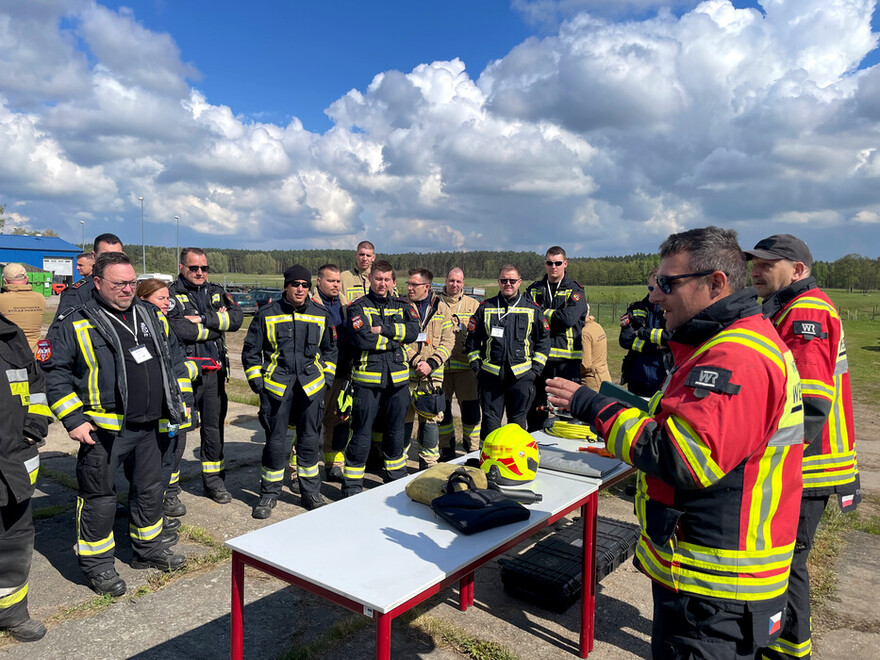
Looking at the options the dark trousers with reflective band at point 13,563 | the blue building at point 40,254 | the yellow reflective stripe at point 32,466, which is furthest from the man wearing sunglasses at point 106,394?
the blue building at point 40,254

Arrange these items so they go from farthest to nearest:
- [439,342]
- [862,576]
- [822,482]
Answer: [439,342]
[862,576]
[822,482]

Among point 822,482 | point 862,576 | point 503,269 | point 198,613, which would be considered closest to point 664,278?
point 822,482

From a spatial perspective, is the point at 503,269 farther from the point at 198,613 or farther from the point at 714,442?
the point at 714,442

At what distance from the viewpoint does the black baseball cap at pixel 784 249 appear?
9.30 ft

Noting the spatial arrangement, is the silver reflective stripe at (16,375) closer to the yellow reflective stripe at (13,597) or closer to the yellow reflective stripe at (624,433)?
the yellow reflective stripe at (13,597)

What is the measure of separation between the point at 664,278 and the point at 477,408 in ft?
16.8

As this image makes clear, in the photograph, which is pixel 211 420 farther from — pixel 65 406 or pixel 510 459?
pixel 510 459

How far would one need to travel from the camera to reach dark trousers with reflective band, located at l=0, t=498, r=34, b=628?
3225 mm

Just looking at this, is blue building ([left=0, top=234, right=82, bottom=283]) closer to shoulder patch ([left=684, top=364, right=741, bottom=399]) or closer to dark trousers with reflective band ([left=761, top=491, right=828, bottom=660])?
dark trousers with reflective band ([left=761, top=491, right=828, bottom=660])

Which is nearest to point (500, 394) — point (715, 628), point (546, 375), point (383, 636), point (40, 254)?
point (546, 375)

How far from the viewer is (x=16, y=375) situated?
3.26m

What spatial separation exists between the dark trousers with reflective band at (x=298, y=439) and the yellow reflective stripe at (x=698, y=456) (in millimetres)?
3927

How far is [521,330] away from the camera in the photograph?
235 inches

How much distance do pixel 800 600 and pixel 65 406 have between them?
163 inches
